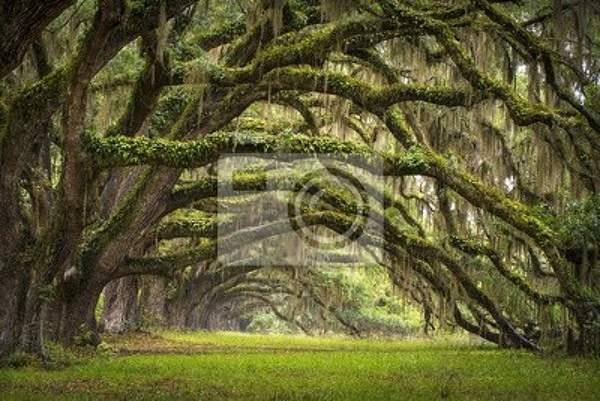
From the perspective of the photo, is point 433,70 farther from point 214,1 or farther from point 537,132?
point 214,1

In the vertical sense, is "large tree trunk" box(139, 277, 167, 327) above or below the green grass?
above

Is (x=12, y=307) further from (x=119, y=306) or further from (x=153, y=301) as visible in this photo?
(x=153, y=301)

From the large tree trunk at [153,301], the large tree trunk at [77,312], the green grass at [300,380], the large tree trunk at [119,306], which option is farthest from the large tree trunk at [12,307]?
the large tree trunk at [153,301]

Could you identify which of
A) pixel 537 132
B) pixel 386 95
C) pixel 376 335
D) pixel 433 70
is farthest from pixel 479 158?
pixel 376 335

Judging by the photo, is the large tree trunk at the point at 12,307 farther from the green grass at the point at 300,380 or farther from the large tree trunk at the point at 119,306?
the large tree trunk at the point at 119,306

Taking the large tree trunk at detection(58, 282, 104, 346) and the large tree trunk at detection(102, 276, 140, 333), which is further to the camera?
the large tree trunk at detection(102, 276, 140, 333)

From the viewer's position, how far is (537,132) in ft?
43.8

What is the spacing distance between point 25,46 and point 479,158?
13858mm

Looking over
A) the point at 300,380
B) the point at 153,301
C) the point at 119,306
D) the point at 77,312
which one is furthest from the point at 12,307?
the point at 153,301

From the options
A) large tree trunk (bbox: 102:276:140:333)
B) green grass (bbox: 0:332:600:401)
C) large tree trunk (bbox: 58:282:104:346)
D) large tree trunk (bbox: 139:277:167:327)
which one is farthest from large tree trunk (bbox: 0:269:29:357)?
large tree trunk (bbox: 139:277:167:327)

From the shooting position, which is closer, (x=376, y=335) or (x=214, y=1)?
(x=214, y=1)

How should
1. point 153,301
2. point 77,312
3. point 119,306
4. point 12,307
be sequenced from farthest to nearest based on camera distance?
point 153,301 < point 119,306 < point 77,312 < point 12,307

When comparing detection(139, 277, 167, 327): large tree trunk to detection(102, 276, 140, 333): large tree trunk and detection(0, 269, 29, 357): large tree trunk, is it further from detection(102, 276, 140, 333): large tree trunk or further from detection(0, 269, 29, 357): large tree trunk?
detection(0, 269, 29, 357): large tree trunk

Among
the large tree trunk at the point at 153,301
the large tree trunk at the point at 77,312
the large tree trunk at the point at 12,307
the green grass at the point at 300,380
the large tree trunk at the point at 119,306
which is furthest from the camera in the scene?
the large tree trunk at the point at 153,301
